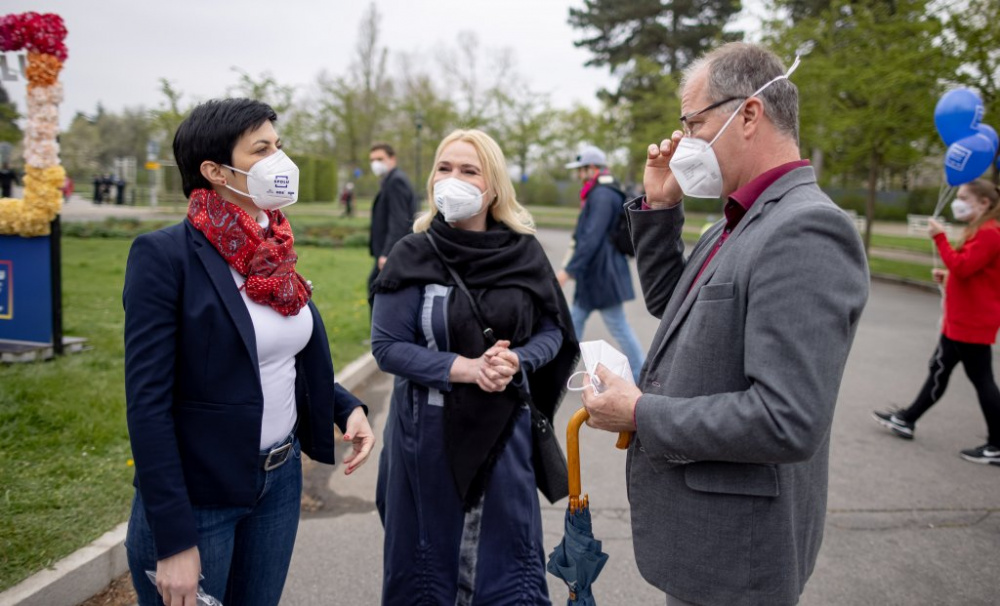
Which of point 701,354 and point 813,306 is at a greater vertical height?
point 813,306

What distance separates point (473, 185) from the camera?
9.31 feet

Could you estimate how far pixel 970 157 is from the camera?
6109mm

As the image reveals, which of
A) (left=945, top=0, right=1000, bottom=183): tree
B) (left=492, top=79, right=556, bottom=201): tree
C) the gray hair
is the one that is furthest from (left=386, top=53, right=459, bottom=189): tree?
the gray hair

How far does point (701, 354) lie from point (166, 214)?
27551 mm

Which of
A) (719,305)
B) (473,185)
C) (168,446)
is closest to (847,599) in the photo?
(719,305)

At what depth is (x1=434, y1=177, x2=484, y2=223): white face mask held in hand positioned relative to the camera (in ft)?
9.12

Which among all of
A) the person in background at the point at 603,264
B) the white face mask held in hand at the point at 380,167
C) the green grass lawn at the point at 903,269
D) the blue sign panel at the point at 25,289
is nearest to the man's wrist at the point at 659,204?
the person in background at the point at 603,264

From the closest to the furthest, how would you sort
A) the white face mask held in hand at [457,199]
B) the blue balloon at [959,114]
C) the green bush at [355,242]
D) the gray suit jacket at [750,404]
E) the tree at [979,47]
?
1. the gray suit jacket at [750,404]
2. the white face mask held in hand at [457,199]
3. the blue balloon at [959,114]
4. the tree at [979,47]
5. the green bush at [355,242]

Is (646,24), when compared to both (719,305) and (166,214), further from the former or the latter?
(719,305)

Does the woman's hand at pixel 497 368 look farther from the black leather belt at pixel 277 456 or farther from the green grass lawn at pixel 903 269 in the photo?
the green grass lawn at pixel 903 269

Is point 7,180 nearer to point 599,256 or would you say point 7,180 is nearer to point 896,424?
point 599,256

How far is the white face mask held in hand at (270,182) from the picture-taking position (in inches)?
80.0

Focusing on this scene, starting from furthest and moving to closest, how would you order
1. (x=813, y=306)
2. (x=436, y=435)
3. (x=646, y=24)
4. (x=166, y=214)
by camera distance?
(x=646, y=24), (x=166, y=214), (x=436, y=435), (x=813, y=306)

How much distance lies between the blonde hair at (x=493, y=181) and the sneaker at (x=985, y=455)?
4.29 meters
